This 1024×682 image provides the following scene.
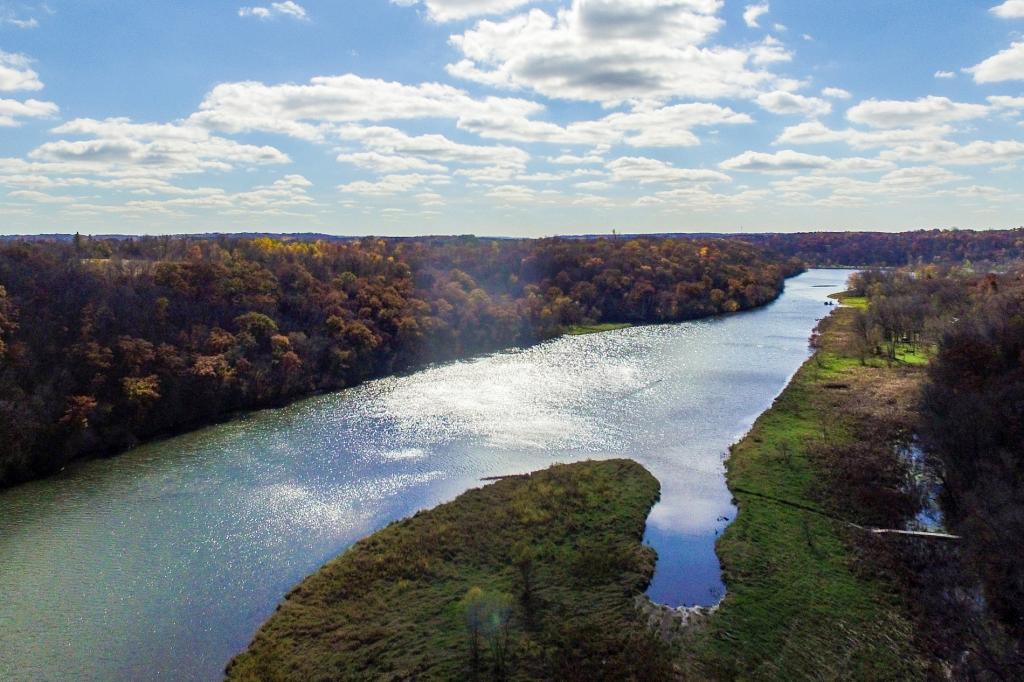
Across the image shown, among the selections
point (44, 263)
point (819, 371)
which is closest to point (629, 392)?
point (819, 371)

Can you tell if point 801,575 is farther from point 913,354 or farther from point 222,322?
point 222,322

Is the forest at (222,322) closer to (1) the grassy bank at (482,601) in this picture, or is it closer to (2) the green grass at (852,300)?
(2) the green grass at (852,300)

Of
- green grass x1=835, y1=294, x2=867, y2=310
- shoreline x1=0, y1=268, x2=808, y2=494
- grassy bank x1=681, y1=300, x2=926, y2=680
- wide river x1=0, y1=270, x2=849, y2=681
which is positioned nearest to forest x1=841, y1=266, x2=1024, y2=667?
grassy bank x1=681, y1=300, x2=926, y2=680

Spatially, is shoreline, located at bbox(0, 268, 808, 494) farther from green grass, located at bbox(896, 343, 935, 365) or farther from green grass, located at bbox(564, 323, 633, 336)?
green grass, located at bbox(896, 343, 935, 365)

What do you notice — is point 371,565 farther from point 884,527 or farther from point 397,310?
point 397,310

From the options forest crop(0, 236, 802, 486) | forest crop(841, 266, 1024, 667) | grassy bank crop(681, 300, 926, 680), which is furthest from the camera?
forest crop(0, 236, 802, 486)

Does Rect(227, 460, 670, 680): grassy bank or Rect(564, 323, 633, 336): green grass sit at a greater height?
Rect(564, 323, 633, 336): green grass
